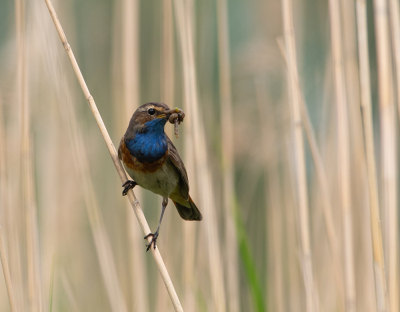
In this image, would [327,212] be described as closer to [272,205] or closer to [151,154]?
[272,205]

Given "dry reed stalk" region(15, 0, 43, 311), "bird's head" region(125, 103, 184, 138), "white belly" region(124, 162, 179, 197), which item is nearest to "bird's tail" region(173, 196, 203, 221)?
"white belly" region(124, 162, 179, 197)

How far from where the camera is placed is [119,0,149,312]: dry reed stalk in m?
2.64

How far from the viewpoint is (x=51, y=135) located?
112 inches

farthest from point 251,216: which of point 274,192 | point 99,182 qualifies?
point 99,182

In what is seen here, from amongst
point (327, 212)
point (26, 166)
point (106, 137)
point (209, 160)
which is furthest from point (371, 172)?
point (26, 166)

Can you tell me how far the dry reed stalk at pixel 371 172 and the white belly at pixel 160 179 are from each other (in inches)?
45.9

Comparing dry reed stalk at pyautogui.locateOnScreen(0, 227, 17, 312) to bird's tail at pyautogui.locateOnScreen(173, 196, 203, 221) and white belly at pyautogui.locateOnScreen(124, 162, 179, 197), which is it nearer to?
white belly at pyautogui.locateOnScreen(124, 162, 179, 197)

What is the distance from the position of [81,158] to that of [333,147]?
153 cm

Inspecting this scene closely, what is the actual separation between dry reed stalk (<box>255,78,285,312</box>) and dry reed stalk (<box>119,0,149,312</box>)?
80 cm

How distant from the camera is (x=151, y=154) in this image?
254 cm

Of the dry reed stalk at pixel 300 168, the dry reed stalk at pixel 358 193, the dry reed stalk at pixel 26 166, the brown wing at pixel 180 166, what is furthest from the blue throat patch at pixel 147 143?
the dry reed stalk at pixel 358 193

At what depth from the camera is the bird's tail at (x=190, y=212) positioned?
2.79m

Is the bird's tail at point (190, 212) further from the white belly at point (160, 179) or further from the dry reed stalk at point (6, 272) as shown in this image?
the dry reed stalk at point (6, 272)

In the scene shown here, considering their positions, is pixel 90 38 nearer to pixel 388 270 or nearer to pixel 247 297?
pixel 247 297
